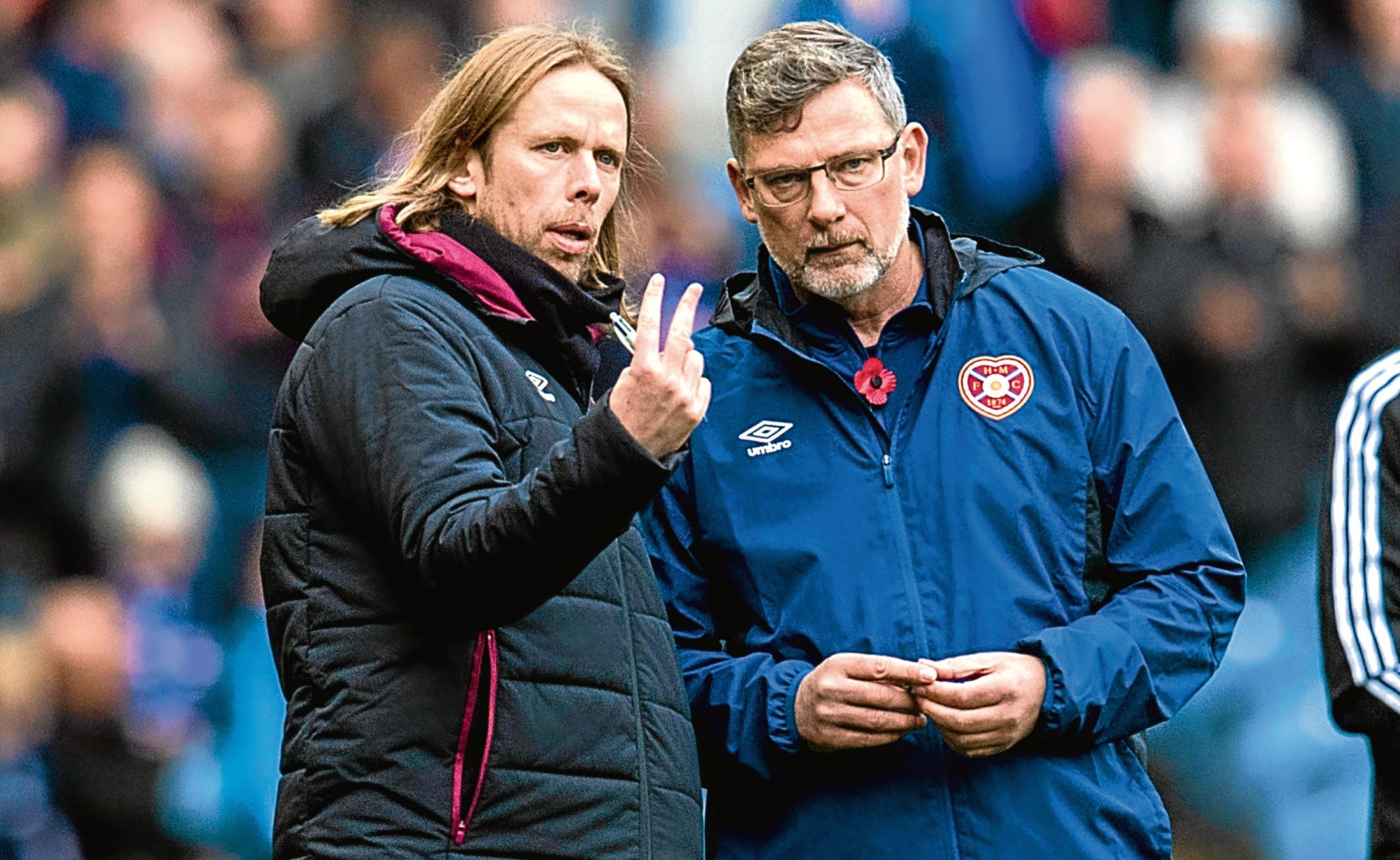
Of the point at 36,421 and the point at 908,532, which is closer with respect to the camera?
the point at 908,532

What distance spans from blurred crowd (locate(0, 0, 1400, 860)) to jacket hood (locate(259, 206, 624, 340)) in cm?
375

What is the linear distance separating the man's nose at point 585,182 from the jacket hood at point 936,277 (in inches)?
17.7

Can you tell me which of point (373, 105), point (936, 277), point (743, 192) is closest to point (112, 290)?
point (373, 105)

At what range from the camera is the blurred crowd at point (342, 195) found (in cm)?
684

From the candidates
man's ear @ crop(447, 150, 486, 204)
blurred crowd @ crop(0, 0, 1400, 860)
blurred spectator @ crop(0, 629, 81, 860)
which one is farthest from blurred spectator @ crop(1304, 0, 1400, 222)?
man's ear @ crop(447, 150, 486, 204)

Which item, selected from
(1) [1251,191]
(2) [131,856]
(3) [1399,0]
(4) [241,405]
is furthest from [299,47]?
(3) [1399,0]

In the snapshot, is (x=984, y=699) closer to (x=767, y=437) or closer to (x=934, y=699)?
(x=934, y=699)

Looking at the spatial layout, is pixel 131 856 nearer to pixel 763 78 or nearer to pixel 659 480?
pixel 763 78

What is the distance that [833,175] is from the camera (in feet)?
10.6

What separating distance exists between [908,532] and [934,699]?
1.02 ft

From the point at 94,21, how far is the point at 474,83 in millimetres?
5436

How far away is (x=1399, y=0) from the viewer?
8.15 meters

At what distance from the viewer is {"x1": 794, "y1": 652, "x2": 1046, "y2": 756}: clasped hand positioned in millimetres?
2861

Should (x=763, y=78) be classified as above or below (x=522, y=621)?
above
